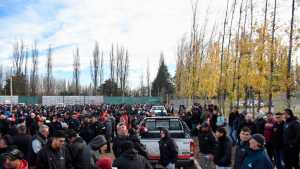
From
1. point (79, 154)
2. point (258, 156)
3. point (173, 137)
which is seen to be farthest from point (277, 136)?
point (79, 154)

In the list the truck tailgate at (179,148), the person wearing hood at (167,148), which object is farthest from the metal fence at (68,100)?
the person wearing hood at (167,148)

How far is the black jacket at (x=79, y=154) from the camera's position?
6941 mm

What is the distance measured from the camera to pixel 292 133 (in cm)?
1159

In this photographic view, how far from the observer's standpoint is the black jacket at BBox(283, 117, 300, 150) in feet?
37.8

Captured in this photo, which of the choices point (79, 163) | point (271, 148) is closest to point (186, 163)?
point (271, 148)

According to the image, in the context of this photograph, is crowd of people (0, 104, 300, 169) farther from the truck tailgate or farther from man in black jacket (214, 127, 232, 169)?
the truck tailgate

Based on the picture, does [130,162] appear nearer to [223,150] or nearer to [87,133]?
[223,150]

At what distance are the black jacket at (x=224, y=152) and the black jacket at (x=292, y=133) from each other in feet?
11.1

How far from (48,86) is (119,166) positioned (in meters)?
82.5

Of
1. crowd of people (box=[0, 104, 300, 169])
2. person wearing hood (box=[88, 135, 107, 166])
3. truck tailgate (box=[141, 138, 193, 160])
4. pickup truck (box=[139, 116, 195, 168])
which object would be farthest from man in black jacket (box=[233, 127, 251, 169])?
truck tailgate (box=[141, 138, 193, 160])

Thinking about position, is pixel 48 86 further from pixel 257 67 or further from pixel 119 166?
pixel 119 166

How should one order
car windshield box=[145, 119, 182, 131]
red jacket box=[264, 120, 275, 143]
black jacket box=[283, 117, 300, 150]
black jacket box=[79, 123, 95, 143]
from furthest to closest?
black jacket box=[79, 123, 95, 143]
car windshield box=[145, 119, 182, 131]
red jacket box=[264, 120, 275, 143]
black jacket box=[283, 117, 300, 150]

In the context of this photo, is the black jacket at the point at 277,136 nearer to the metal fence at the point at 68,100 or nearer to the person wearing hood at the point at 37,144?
the person wearing hood at the point at 37,144

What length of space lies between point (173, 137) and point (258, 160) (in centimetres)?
700
